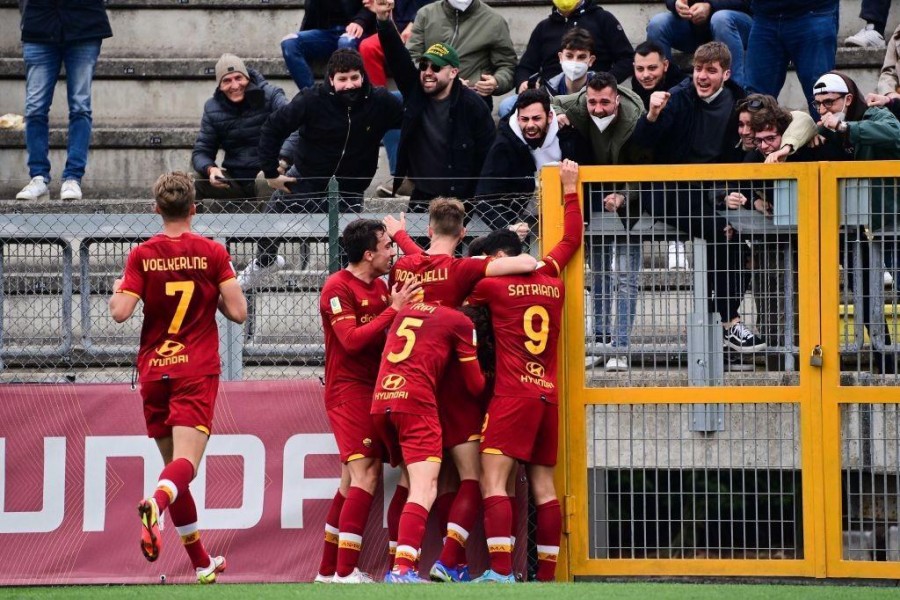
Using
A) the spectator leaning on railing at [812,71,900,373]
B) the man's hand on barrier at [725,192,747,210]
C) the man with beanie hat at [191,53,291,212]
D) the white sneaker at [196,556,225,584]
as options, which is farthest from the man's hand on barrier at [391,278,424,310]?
the man with beanie hat at [191,53,291,212]

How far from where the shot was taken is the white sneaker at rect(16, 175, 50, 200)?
40.2ft

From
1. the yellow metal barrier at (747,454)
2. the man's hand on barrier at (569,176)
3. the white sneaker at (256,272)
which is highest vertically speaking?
the man's hand on barrier at (569,176)

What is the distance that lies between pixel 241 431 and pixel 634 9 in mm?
6861

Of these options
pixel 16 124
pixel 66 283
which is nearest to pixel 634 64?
pixel 66 283

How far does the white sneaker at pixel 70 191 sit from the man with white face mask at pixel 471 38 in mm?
2858

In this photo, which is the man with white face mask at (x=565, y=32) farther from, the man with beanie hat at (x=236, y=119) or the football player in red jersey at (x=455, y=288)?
the football player in red jersey at (x=455, y=288)

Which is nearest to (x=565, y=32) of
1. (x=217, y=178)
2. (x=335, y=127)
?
(x=335, y=127)

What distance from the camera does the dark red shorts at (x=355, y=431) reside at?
8.43m

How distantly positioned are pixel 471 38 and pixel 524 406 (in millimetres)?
4806

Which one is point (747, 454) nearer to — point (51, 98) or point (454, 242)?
point (454, 242)

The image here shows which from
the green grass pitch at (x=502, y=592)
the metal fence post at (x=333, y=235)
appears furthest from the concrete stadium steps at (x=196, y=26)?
the green grass pitch at (x=502, y=592)

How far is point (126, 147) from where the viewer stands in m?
13.5

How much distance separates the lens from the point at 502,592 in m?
7.43

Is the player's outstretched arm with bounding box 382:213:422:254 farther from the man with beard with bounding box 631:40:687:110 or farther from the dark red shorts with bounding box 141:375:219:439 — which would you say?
the man with beard with bounding box 631:40:687:110
